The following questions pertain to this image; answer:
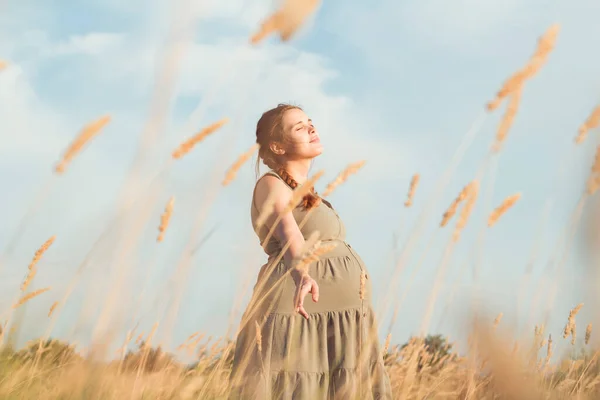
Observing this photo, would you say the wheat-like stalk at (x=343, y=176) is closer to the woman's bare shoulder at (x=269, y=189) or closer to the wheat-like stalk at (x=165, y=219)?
the wheat-like stalk at (x=165, y=219)

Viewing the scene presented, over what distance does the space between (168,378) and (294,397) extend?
0.61 meters

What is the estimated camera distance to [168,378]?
2623mm

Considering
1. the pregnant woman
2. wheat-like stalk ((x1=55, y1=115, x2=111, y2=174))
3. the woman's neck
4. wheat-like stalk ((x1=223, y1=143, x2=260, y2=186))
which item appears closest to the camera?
wheat-like stalk ((x1=55, y1=115, x2=111, y2=174))

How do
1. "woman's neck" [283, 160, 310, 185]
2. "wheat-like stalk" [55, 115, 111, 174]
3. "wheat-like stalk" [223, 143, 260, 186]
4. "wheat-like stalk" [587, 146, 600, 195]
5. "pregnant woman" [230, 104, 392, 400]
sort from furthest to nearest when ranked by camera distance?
1. "woman's neck" [283, 160, 310, 185]
2. "pregnant woman" [230, 104, 392, 400]
3. "wheat-like stalk" [223, 143, 260, 186]
4. "wheat-like stalk" [55, 115, 111, 174]
5. "wheat-like stalk" [587, 146, 600, 195]

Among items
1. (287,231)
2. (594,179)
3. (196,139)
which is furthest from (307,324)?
(594,179)

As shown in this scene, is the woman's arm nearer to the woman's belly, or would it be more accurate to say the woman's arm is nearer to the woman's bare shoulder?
the woman's bare shoulder

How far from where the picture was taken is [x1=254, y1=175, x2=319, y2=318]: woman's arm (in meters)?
2.05

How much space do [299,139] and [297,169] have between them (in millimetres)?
129

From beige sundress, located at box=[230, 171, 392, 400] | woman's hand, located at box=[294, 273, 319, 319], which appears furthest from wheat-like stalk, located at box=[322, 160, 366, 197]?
beige sundress, located at box=[230, 171, 392, 400]

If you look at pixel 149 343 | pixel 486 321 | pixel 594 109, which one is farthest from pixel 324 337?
pixel 486 321

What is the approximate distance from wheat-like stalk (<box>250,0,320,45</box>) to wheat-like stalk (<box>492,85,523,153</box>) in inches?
20.2

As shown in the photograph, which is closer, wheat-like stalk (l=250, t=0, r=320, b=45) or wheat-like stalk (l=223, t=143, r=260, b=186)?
wheat-like stalk (l=250, t=0, r=320, b=45)

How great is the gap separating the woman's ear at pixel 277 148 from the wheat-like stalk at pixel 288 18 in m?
1.30

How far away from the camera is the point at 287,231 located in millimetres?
2295
